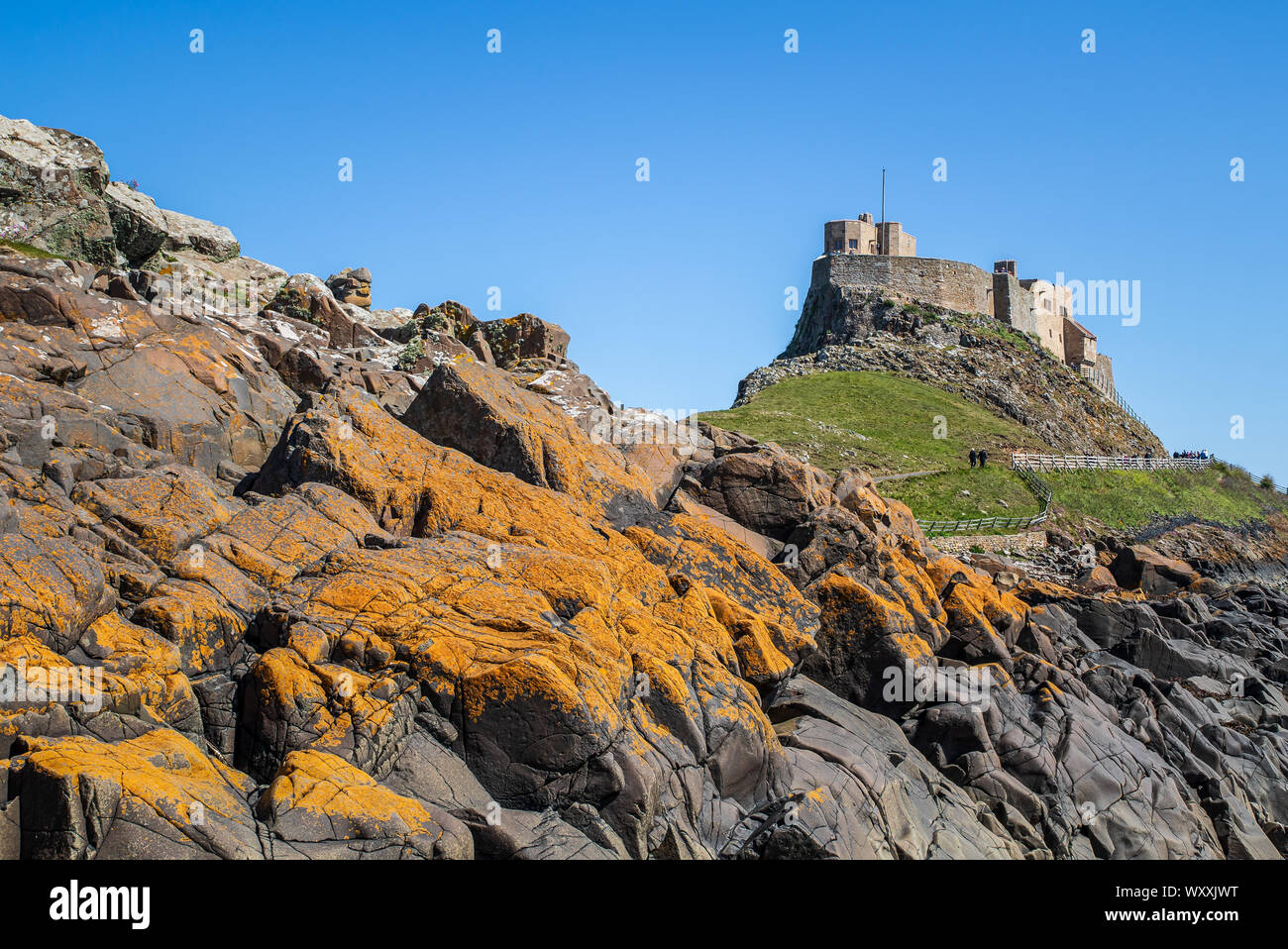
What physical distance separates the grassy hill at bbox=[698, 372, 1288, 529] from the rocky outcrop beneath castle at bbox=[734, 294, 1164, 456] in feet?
11.5

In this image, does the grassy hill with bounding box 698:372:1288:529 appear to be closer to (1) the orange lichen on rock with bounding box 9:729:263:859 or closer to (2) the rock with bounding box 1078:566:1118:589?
(2) the rock with bounding box 1078:566:1118:589

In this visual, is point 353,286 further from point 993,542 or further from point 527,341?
point 993,542

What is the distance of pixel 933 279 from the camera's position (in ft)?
341

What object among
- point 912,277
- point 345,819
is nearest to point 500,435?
point 345,819

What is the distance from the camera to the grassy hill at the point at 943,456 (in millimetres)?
61312

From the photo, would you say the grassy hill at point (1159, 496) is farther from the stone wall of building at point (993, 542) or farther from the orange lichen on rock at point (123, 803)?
the orange lichen on rock at point (123, 803)

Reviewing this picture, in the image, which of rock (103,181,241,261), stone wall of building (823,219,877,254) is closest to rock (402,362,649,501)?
rock (103,181,241,261)

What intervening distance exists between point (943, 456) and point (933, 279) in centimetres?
4062

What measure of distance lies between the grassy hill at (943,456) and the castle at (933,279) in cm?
1735

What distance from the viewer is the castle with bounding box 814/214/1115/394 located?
103000 millimetres

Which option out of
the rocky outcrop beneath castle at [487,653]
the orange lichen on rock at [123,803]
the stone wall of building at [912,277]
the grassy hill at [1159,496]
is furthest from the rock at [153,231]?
the stone wall of building at [912,277]
